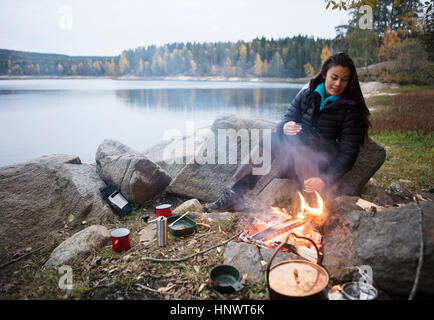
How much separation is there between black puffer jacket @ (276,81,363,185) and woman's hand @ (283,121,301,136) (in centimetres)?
17

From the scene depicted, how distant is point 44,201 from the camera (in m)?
5.26

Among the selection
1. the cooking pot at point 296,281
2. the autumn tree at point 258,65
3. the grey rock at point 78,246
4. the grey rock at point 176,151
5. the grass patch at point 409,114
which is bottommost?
the grey rock at point 78,246

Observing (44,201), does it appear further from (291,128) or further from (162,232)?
(291,128)

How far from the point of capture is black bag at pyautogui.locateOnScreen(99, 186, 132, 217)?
5504 millimetres

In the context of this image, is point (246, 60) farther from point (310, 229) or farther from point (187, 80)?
point (310, 229)

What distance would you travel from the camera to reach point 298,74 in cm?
7200

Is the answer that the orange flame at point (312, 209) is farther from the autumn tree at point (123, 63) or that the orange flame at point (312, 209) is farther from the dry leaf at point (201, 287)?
the autumn tree at point (123, 63)

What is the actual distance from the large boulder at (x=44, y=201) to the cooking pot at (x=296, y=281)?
383 centimetres

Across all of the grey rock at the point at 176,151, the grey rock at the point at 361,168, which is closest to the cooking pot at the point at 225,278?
the grey rock at the point at 361,168

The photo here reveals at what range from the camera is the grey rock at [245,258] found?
3.10 m

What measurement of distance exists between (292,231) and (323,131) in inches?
61.7

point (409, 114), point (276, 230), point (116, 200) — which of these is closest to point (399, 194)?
point (276, 230)

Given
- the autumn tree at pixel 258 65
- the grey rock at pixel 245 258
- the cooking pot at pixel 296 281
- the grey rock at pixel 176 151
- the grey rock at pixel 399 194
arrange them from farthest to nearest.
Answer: the autumn tree at pixel 258 65 → the grey rock at pixel 176 151 → the grey rock at pixel 399 194 → the grey rock at pixel 245 258 → the cooking pot at pixel 296 281

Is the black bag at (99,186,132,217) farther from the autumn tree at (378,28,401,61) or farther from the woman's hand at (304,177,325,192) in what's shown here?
the autumn tree at (378,28,401,61)
